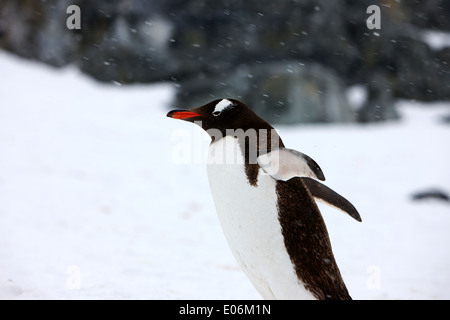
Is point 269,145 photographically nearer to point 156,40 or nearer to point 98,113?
point 98,113

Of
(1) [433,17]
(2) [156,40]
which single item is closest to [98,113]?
(2) [156,40]

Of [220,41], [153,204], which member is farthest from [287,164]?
[220,41]

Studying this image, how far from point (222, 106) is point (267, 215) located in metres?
0.25

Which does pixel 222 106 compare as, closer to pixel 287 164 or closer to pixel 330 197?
pixel 287 164

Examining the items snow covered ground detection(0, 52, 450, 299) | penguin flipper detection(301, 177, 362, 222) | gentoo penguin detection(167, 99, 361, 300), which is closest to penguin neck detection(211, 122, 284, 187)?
gentoo penguin detection(167, 99, 361, 300)

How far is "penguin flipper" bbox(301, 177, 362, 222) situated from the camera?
42.9 inches

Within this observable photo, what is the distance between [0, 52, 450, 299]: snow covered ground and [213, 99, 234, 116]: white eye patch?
25.9 inches

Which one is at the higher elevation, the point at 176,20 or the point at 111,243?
the point at 111,243

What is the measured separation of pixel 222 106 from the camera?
3.45 ft

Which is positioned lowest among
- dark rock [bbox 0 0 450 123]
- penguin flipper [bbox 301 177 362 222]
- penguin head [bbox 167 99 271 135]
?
dark rock [bbox 0 0 450 123]

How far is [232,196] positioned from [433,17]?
10.4 meters

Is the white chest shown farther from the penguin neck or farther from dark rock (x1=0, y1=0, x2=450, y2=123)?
dark rock (x1=0, y1=0, x2=450, y2=123)

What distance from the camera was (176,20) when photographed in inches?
341

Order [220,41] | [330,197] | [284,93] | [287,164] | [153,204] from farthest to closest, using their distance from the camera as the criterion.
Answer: [220,41] → [284,93] → [153,204] → [330,197] → [287,164]
